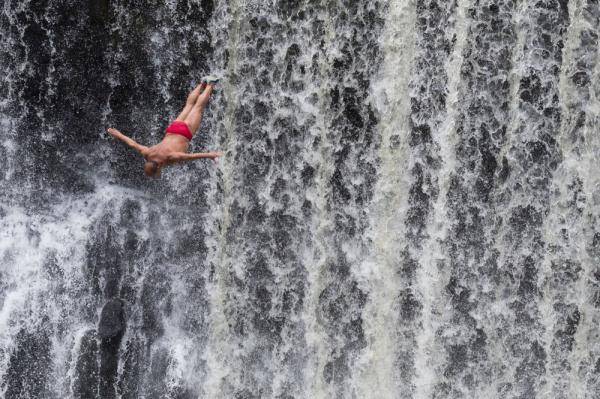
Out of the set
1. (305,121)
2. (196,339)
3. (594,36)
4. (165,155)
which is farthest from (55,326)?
→ (594,36)

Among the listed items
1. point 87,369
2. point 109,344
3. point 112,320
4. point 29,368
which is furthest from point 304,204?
point 29,368

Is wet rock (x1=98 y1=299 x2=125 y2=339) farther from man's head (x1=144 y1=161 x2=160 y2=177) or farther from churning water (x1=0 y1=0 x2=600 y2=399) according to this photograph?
man's head (x1=144 y1=161 x2=160 y2=177)

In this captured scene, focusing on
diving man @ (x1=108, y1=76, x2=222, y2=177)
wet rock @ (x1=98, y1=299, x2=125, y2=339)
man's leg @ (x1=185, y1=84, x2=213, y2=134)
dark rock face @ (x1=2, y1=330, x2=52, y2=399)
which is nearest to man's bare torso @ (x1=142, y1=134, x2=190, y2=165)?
diving man @ (x1=108, y1=76, x2=222, y2=177)

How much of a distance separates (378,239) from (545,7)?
94.8 inches

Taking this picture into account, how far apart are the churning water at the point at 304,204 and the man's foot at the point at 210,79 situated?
0.37 ft

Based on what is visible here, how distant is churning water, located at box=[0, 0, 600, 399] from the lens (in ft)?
22.6

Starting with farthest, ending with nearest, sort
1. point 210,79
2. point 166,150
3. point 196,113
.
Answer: point 210,79, point 196,113, point 166,150

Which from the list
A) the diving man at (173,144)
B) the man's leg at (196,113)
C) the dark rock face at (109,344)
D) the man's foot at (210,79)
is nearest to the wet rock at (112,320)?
the dark rock face at (109,344)

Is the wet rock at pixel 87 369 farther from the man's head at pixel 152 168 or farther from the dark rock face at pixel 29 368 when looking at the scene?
the man's head at pixel 152 168

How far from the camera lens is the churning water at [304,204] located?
6.89 m

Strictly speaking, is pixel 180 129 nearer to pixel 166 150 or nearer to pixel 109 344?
pixel 166 150

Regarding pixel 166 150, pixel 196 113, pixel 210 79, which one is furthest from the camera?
pixel 210 79

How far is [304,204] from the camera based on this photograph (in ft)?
23.4

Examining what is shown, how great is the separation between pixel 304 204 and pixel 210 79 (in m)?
1.36
